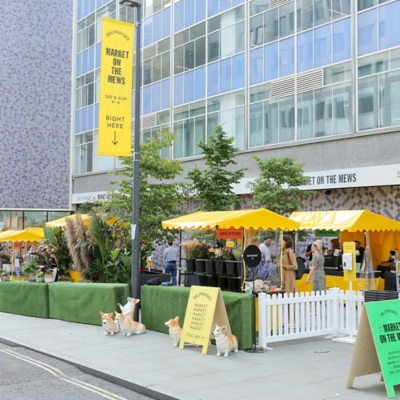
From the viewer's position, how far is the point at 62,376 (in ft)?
31.2

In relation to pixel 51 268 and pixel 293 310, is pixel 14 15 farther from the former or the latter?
pixel 293 310

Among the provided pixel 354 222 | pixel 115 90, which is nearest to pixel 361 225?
pixel 354 222

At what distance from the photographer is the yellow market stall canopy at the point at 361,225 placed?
17391 mm

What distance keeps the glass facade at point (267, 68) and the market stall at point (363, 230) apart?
507cm

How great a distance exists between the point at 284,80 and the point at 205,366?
19283mm

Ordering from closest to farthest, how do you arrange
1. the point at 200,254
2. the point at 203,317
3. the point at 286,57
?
the point at 203,317 < the point at 200,254 < the point at 286,57

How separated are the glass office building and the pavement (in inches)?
519

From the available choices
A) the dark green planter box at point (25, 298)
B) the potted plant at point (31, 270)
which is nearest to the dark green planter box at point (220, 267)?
the dark green planter box at point (25, 298)

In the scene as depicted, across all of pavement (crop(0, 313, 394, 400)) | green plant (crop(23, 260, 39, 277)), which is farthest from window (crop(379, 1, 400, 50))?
green plant (crop(23, 260, 39, 277))

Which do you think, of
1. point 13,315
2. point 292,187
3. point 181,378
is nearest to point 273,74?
point 292,187

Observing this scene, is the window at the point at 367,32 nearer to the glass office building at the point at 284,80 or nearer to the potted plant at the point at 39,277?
the glass office building at the point at 284,80

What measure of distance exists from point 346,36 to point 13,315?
16133mm

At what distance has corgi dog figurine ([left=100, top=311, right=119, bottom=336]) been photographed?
41.5 feet

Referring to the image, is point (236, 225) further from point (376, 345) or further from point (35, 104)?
point (35, 104)
